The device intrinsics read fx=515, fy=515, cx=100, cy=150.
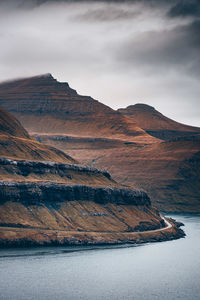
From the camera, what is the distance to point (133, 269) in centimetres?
19162

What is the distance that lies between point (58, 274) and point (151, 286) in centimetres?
3186

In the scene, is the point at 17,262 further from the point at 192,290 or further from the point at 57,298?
the point at 192,290

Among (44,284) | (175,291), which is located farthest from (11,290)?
(175,291)

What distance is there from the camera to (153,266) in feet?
655

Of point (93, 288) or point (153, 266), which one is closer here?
point (93, 288)

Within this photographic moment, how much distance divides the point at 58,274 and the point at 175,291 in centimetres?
4018

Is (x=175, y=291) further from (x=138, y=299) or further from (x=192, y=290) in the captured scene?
(x=138, y=299)

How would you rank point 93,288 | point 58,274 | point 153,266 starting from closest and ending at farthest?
point 93,288
point 58,274
point 153,266

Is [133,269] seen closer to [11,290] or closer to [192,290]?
[192,290]

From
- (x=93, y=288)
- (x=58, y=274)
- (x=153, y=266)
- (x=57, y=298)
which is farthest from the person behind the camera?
(x=153, y=266)

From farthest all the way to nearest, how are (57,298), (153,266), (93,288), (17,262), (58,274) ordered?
(153,266), (17,262), (58,274), (93,288), (57,298)

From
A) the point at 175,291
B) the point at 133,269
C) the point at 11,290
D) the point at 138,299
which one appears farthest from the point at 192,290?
the point at 11,290

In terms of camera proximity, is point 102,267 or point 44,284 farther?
point 102,267

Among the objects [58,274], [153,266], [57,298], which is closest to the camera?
[57,298]
